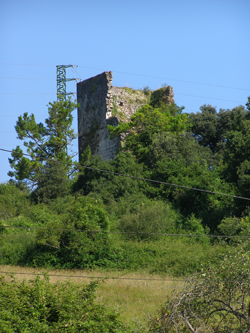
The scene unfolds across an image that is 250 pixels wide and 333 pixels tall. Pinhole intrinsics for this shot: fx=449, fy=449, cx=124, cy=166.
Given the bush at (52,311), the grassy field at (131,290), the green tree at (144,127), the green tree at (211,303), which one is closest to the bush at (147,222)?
the grassy field at (131,290)

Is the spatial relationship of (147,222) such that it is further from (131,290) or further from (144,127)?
(144,127)

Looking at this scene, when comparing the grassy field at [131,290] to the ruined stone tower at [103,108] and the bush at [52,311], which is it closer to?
the bush at [52,311]

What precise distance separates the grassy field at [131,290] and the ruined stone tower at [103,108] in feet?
44.2

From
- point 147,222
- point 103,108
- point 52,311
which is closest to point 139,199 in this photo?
point 147,222

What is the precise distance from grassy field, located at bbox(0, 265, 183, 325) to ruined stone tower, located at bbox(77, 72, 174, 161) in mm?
13474

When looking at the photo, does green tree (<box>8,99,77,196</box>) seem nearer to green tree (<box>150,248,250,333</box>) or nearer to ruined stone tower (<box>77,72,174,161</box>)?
ruined stone tower (<box>77,72,174,161</box>)

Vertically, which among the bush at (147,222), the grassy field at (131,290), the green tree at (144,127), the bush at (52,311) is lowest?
the grassy field at (131,290)

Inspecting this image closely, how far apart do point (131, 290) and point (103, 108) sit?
720 inches

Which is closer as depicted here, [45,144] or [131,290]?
[131,290]

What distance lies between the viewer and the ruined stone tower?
3003cm

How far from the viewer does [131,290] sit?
45.4 feet

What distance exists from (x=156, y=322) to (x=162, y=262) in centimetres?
855

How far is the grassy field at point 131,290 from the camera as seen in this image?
11797mm

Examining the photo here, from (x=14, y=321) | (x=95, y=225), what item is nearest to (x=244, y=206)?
(x=95, y=225)
